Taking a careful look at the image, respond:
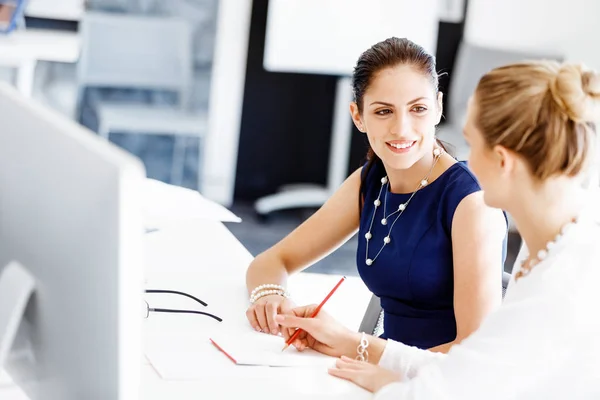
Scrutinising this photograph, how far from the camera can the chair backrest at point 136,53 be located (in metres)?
5.27

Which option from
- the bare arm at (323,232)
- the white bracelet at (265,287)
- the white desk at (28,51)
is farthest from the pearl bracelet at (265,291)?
the white desk at (28,51)

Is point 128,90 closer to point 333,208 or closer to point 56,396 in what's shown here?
point 333,208

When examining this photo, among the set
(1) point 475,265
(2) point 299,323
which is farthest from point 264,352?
(1) point 475,265

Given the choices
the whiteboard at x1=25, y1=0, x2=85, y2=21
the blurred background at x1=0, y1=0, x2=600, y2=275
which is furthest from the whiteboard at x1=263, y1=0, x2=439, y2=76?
the whiteboard at x1=25, y1=0, x2=85, y2=21

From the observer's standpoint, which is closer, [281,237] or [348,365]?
[348,365]

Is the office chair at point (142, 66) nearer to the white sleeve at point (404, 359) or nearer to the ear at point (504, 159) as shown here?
the white sleeve at point (404, 359)

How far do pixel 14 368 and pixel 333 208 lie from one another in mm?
980

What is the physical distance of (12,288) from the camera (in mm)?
1204

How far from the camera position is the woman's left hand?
1511 mm

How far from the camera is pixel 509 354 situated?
131cm

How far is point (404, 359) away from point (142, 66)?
13.3 feet

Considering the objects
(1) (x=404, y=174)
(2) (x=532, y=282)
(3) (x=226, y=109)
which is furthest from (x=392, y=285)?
(3) (x=226, y=109)

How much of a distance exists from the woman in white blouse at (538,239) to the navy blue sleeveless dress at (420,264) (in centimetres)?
51

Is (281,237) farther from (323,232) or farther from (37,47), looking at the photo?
(323,232)
